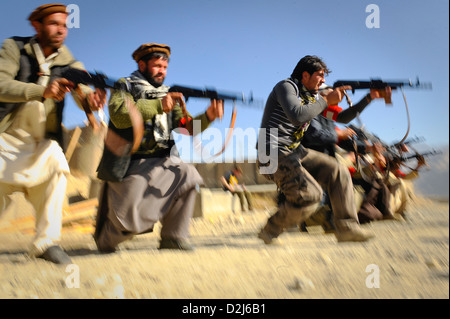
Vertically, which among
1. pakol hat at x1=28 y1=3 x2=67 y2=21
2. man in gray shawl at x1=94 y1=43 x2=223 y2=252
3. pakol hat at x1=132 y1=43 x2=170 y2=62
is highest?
pakol hat at x1=28 y1=3 x2=67 y2=21

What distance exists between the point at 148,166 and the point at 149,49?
1.03 m

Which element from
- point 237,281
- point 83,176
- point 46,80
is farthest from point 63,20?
point 83,176

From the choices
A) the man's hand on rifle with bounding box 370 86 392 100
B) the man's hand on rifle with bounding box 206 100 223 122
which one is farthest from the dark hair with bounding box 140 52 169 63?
the man's hand on rifle with bounding box 370 86 392 100

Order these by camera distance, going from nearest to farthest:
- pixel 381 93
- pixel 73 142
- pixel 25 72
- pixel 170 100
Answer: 1. pixel 25 72
2. pixel 170 100
3. pixel 381 93
4. pixel 73 142

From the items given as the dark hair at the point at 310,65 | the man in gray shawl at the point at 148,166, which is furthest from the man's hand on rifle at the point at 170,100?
the dark hair at the point at 310,65

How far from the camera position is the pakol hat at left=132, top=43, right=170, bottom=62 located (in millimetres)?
3648

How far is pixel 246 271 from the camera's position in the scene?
9.42 feet

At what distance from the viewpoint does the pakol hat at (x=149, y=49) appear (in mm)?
3648

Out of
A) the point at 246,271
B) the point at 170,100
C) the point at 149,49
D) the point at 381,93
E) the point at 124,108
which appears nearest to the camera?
the point at 246,271

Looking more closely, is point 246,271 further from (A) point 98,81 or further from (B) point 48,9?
(B) point 48,9

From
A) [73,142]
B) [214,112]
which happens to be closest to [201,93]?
[214,112]

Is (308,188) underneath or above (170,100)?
underneath

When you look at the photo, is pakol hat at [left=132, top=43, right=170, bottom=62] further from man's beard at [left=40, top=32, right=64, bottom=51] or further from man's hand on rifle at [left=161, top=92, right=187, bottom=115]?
man's beard at [left=40, top=32, right=64, bottom=51]

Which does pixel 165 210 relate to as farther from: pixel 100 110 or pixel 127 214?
pixel 100 110
